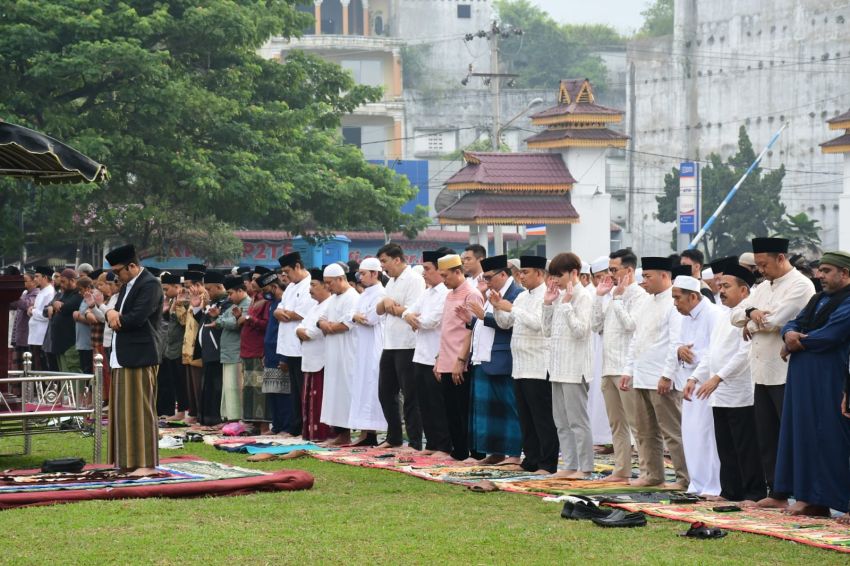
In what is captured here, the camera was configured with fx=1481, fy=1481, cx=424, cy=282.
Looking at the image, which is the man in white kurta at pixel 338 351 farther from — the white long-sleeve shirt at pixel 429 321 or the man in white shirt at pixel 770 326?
the man in white shirt at pixel 770 326

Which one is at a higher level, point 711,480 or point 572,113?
point 572,113

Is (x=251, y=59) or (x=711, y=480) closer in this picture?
(x=711, y=480)

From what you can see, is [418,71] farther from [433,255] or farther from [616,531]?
[616,531]

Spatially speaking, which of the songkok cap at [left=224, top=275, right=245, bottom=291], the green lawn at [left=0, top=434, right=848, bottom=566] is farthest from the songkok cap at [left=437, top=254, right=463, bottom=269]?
the songkok cap at [left=224, top=275, right=245, bottom=291]

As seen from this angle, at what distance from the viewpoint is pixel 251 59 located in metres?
28.9

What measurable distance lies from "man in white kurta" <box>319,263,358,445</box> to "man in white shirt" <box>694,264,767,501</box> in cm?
498

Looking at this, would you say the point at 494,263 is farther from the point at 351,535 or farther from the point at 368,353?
the point at 351,535

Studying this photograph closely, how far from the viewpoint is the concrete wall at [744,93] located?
56.0 m

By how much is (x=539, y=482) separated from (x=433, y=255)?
295 centimetres

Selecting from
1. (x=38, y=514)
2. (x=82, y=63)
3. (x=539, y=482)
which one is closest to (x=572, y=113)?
(x=82, y=63)

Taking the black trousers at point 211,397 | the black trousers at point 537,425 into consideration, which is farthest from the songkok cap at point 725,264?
the black trousers at point 211,397

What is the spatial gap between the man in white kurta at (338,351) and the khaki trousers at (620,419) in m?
3.58

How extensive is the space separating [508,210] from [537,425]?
859 inches

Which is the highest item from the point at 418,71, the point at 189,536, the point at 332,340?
the point at 418,71
